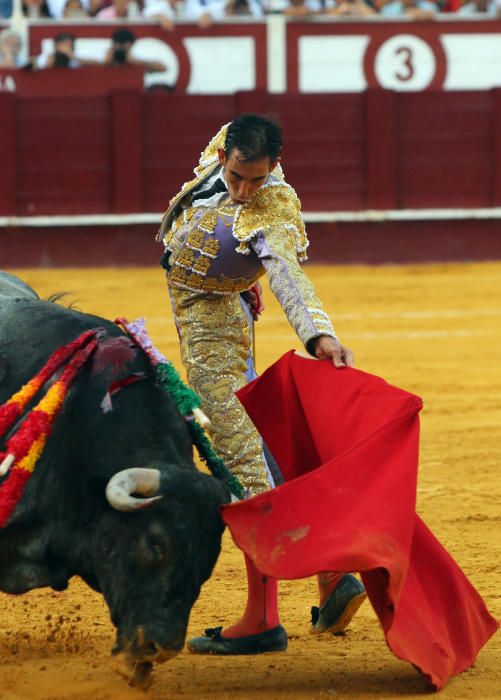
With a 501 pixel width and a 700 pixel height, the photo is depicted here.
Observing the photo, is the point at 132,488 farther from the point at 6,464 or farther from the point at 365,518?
the point at 365,518

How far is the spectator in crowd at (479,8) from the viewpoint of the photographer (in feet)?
37.6

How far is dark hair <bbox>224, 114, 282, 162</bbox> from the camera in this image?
3.10 metres

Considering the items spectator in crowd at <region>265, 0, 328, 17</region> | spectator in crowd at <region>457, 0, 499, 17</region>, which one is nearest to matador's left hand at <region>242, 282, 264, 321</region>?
spectator in crowd at <region>265, 0, 328, 17</region>

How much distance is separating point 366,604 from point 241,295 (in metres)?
0.89

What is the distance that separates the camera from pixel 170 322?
8.29 metres

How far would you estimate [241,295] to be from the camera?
3.59m

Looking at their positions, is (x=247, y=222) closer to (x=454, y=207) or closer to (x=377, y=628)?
(x=377, y=628)

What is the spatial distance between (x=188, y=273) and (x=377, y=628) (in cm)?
98

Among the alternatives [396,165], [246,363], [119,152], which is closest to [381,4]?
[396,165]

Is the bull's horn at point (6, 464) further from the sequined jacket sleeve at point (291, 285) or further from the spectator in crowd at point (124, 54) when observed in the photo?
the spectator in crowd at point (124, 54)

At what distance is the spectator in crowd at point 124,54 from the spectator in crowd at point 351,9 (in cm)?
135

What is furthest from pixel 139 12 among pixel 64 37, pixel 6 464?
pixel 6 464

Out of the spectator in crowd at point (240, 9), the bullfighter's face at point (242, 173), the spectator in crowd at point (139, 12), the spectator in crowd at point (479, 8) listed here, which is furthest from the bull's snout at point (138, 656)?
the spectator in crowd at point (479, 8)

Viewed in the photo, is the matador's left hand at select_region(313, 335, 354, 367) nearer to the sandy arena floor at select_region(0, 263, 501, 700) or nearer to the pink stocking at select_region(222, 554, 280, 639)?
the pink stocking at select_region(222, 554, 280, 639)
